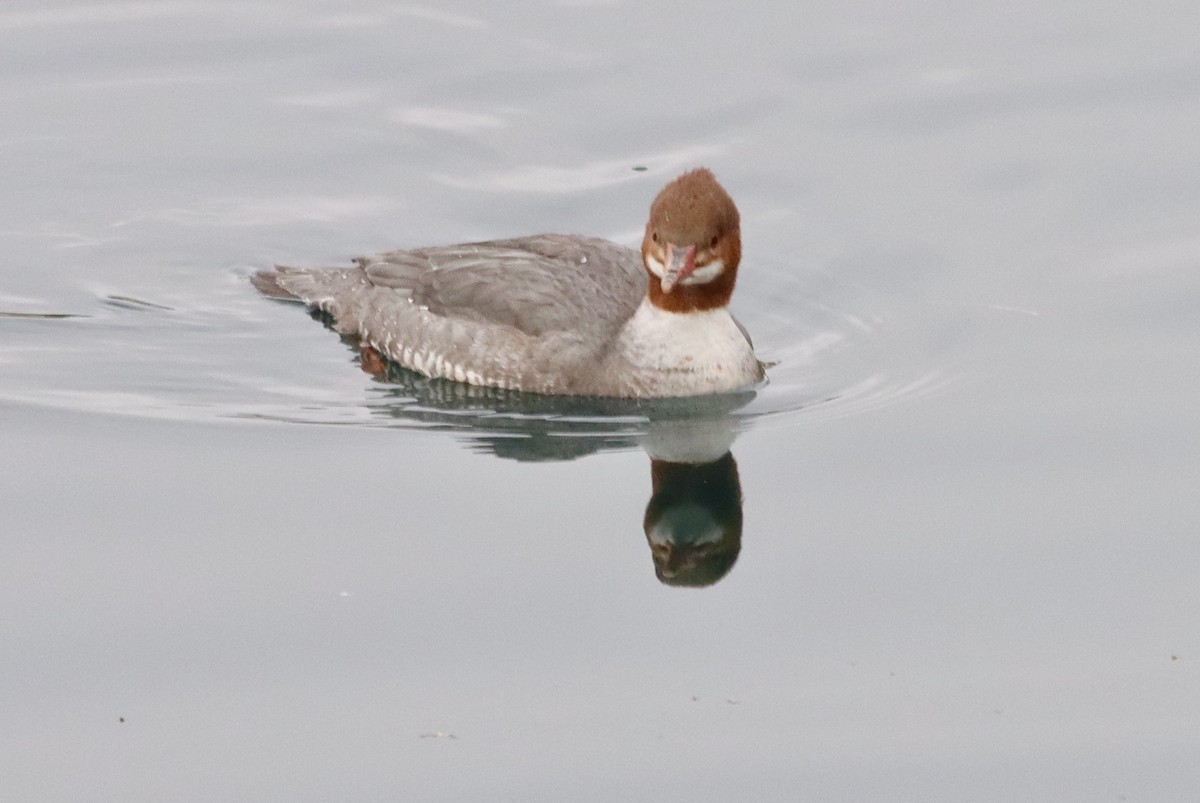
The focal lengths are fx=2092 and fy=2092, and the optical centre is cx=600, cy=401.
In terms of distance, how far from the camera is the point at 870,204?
46.9 feet

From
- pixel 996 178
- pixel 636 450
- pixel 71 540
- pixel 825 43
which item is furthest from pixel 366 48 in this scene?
pixel 71 540

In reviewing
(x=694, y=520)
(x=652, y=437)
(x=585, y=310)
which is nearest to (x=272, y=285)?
(x=585, y=310)

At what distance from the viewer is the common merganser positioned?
11.7m

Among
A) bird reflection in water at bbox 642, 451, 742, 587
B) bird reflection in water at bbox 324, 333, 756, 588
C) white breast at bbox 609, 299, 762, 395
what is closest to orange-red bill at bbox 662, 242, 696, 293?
white breast at bbox 609, 299, 762, 395

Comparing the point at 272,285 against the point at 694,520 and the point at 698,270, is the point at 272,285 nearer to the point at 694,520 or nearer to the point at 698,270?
the point at 698,270

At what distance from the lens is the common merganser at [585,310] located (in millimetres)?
11734

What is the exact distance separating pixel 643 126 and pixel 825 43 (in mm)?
1668

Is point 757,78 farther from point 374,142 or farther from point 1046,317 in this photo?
point 1046,317

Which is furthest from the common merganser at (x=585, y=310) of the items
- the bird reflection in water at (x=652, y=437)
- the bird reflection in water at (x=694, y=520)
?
the bird reflection in water at (x=694, y=520)

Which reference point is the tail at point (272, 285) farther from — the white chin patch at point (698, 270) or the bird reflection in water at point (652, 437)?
the white chin patch at point (698, 270)

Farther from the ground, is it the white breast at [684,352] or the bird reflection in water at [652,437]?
the white breast at [684,352]

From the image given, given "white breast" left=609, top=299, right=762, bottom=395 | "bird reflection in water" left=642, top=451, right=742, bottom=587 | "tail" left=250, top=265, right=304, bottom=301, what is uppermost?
"tail" left=250, top=265, right=304, bottom=301

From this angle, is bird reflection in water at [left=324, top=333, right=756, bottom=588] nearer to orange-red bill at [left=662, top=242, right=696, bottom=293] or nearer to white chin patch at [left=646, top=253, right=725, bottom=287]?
white chin patch at [left=646, top=253, right=725, bottom=287]

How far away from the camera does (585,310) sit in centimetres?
1243
